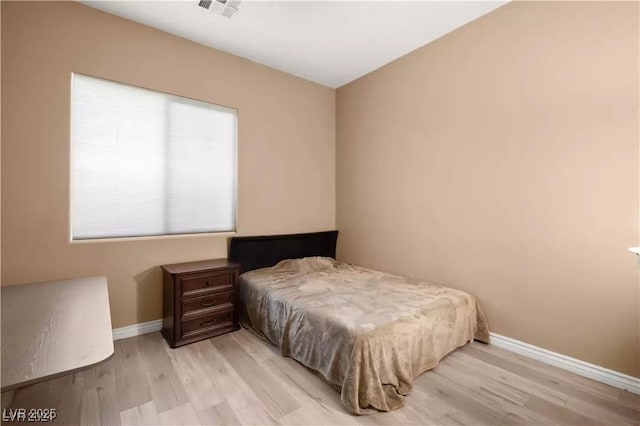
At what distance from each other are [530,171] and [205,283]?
2902 millimetres

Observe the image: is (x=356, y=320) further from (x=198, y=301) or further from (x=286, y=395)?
(x=198, y=301)

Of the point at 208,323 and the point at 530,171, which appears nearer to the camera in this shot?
the point at 530,171

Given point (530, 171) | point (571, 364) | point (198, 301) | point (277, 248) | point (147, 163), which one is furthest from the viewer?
point (277, 248)

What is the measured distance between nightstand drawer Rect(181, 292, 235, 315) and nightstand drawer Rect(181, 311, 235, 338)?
3.2 inches

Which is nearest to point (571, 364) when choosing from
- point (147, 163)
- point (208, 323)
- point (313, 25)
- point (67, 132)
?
point (208, 323)

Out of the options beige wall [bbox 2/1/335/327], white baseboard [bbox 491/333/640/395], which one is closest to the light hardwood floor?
white baseboard [bbox 491/333/640/395]

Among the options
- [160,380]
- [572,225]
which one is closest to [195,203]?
[160,380]

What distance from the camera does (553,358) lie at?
2.21 m

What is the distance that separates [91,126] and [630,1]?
4.03 m

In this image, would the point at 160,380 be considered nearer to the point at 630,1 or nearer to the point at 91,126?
the point at 91,126

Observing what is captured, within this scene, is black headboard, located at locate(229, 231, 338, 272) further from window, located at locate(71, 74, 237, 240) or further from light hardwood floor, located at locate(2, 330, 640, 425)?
light hardwood floor, located at locate(2, 330, 640, 425)

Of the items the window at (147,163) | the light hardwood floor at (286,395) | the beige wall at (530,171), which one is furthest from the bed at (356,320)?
the window at (147,163)

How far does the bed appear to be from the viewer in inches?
70.1

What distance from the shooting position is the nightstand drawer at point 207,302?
2.55 m
